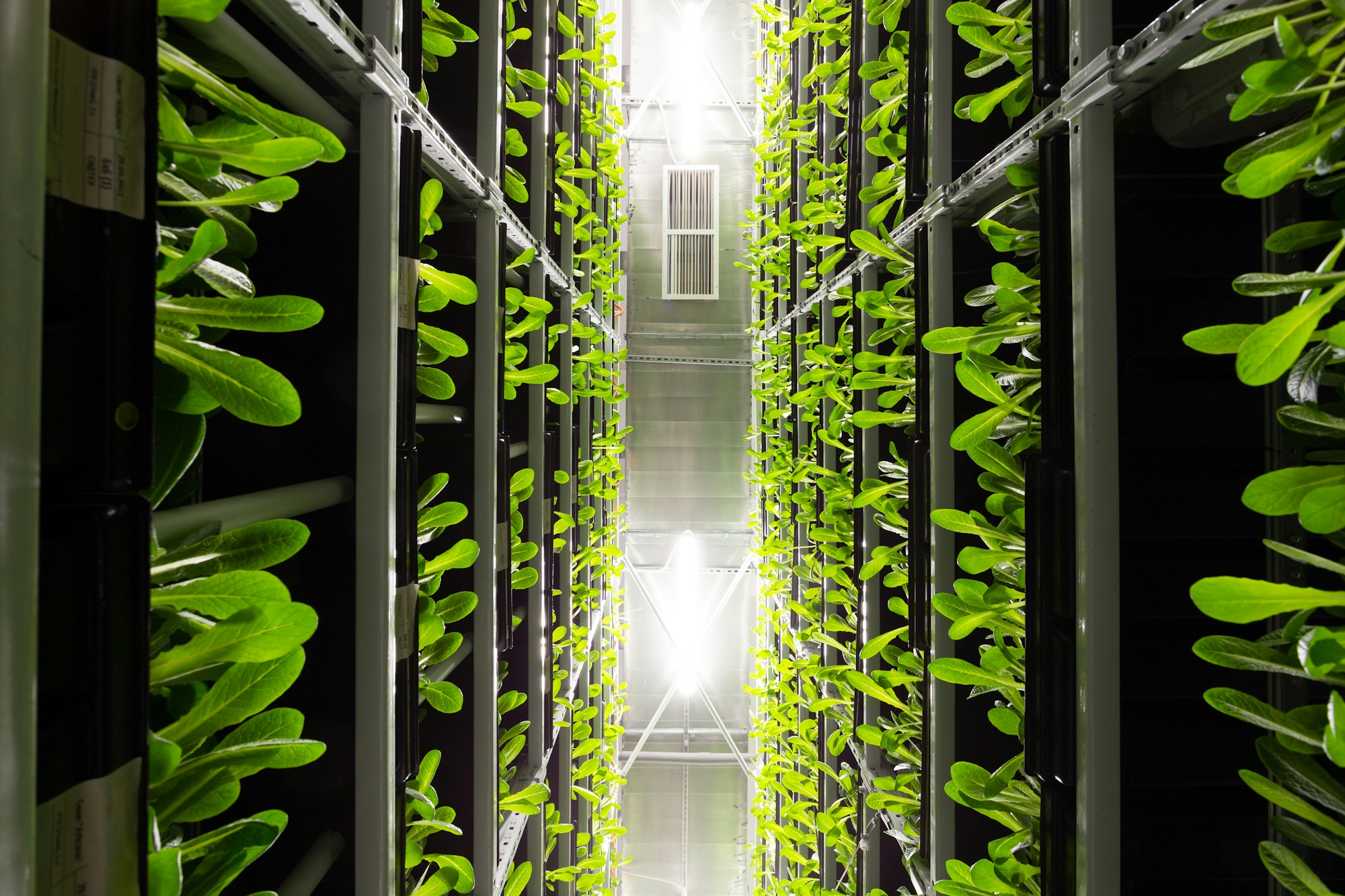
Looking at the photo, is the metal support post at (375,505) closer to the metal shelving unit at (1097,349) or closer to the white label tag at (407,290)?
the white label tag at (407,290)

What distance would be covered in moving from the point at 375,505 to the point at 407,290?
1.19 feet

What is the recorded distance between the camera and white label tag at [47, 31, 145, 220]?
1.58 ft

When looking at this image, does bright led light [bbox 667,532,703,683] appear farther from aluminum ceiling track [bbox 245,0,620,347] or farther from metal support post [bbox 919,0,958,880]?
aluminum ceiling track [bbox 245,0,620,347]

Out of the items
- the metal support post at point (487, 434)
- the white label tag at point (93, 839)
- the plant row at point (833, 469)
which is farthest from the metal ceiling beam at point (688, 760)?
the white label tag at point (93, 839)

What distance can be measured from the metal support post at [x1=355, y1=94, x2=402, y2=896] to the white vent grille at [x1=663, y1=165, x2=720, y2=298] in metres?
4.99

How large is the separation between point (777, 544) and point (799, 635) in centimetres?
67

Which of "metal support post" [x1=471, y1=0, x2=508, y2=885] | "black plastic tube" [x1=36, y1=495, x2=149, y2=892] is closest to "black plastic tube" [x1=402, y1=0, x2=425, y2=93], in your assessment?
"metal support post" [x1=471, y1=0, x2=508, y2=885]

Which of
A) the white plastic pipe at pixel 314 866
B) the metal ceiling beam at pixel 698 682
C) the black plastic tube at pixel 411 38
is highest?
the black plastic tube at pixel 411 38

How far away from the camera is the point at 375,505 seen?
1096 mm

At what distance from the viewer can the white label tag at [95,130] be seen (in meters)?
0.48

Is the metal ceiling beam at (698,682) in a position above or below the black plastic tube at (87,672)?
below

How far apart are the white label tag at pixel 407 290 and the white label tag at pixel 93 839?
774 millimetres

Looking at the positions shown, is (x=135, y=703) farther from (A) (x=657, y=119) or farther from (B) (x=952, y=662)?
(A) (x=657, y=119)

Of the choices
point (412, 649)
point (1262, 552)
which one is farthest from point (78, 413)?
point (1262, 552)
